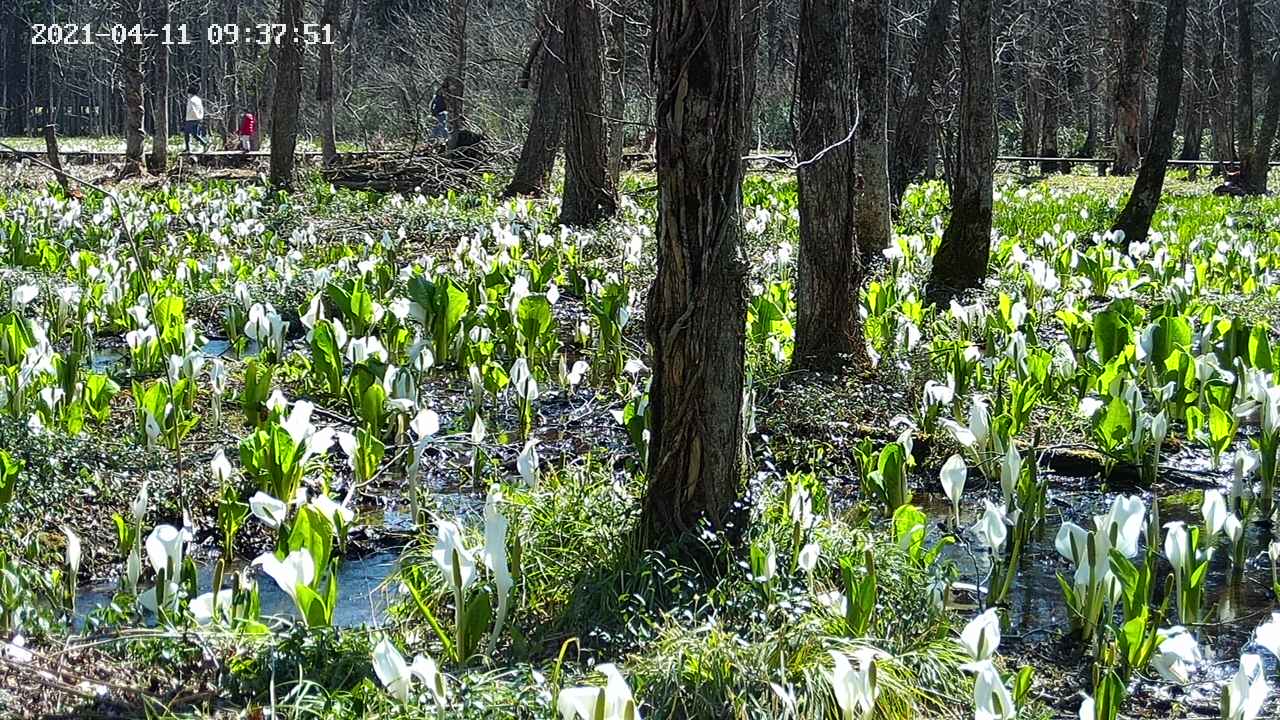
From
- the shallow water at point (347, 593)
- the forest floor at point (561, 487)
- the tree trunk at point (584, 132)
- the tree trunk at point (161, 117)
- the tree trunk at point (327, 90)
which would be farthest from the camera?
the tree trunk at point (161, 117)

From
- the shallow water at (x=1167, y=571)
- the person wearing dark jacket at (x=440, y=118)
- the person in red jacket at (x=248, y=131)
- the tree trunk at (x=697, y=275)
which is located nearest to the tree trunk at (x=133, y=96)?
the person wearing dark jacket at (x=440, y=118)

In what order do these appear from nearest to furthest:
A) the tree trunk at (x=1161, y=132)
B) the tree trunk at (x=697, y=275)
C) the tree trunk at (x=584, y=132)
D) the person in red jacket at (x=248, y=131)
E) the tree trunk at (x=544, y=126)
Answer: the tree trunk at (x=697, y=275)
the tree trunk at (x=1161, y=132)
the tree trunk at (x=584, y=132)
the tree trunk at (x=544, y=126)
the person in red jacket at (x=248, y=131)

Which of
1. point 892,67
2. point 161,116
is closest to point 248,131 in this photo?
point 161,116

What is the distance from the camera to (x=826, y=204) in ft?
20.6

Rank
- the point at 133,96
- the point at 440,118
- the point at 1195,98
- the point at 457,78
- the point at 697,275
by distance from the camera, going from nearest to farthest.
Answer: the point at 697,275 → the point at 133,96 → the point at 457,78 → the point at 440,118 → the point at 1195,98

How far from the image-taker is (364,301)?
6715mm

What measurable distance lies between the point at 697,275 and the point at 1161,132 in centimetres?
811

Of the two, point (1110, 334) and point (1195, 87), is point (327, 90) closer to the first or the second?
point (1110, 334)

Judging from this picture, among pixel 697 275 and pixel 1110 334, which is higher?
pixel 697 275

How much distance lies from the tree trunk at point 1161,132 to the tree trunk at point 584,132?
461 cm

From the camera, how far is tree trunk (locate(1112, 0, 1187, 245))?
1024 cm

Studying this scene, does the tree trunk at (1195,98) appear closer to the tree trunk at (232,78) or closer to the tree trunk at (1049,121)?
the tree trunk at (1049,121)

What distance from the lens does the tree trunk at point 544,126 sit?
562 inches

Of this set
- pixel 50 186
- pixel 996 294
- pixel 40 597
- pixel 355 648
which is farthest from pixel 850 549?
pixel 50 186
